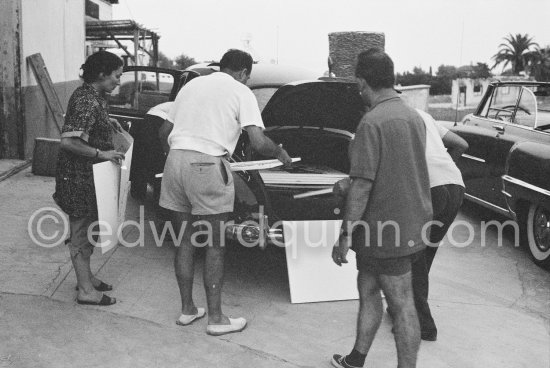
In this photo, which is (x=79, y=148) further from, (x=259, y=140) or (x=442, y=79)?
(x=442, y=79)

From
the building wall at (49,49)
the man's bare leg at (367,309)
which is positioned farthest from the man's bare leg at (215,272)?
the building wall at (49,49)

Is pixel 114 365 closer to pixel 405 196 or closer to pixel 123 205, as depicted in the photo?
pixel 123 205

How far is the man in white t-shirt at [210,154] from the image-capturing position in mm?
3992

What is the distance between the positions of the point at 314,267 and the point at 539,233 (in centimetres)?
251

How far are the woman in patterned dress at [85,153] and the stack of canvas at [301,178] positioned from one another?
1595 mm

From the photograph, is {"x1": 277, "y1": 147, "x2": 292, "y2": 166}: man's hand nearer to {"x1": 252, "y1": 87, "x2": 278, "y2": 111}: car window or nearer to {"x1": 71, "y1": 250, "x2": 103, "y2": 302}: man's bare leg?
{"x1": 71, "y1": 250, "x2": 103, "y2": 302}: man's bare leg

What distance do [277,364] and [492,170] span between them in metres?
4.15

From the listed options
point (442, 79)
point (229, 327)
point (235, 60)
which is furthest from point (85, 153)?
point (442, 79)

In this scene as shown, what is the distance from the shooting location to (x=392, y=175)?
323 cm

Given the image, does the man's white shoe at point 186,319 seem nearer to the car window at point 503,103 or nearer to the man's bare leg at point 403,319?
the man's bare leg at point 403,319

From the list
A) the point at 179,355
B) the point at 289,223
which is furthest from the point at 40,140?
the point at 179,355

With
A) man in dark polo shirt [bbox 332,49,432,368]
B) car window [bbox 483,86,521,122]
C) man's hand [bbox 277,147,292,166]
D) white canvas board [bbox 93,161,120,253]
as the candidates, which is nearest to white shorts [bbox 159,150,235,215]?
man's hand [bbox 277,147,292,166]

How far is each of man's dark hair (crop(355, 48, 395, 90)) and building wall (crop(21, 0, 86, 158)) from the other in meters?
7.31

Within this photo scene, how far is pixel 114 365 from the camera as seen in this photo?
3.60 metres
